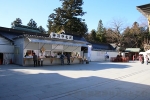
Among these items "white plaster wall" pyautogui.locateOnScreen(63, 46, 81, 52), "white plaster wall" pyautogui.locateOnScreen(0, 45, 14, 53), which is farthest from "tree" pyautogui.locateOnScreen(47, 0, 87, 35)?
"white plaster wall" pyautogui.locateOnScreen(0, 45, 14, 53)

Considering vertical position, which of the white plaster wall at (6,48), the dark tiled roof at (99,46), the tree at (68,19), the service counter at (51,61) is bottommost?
the service counter at (51,61)

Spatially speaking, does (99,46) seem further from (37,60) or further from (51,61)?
(37,60)

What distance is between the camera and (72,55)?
2147 centimetres

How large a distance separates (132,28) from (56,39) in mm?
34710

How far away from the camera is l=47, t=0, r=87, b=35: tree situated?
41719mm

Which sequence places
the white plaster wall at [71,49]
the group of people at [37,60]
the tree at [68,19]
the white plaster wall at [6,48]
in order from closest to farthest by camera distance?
the group of people at [37,60], the white plaster wall at [6,48], the white plaster wall at [71,49], the tree at [68,19]

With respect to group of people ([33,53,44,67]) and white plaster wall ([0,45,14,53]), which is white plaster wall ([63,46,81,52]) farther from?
white plaster wall ([0,45,14,53])

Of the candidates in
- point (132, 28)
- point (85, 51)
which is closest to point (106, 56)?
point (85, 51)

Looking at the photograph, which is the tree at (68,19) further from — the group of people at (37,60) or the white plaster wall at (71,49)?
the group of people at (37,60)

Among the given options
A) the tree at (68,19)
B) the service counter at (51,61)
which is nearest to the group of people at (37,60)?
the service counter at (51,61)

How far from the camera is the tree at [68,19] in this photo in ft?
137

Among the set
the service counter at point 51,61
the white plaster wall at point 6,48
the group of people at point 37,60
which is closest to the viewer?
the group of people at point 37,60

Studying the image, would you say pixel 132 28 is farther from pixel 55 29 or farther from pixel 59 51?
pixel 59 51

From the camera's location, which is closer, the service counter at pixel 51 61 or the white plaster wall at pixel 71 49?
the service counter at pixel 51 61
